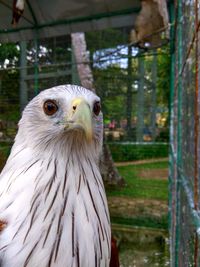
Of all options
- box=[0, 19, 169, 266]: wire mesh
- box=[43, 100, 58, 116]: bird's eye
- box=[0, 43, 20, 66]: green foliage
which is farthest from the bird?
box=[0, 43, 20, 66]: green foliage

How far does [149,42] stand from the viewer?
571 centimetres

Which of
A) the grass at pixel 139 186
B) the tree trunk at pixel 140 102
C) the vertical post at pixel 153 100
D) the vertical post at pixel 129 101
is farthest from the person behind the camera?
the grass at pixel 139 186

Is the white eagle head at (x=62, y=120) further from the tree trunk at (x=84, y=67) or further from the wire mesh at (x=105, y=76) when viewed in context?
the tree trunk at (x=84, y=67)

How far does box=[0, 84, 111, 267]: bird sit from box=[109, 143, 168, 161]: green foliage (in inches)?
226

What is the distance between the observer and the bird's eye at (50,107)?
70.8 inches

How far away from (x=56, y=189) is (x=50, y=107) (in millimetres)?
356

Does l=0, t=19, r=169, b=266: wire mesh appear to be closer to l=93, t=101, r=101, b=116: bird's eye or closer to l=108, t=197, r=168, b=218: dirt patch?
l=108, t=197, r=168, b=218: dirt patch

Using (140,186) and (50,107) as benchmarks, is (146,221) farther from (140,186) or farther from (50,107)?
(50,107)

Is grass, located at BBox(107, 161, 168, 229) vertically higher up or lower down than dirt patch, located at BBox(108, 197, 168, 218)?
higher up

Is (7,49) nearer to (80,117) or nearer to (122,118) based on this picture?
(122,118)

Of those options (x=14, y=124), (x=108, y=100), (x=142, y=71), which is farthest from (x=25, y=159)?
(x=142, y=71)

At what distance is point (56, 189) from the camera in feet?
5.64

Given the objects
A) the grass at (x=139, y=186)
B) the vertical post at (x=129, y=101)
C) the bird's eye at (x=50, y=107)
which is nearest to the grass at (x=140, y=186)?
the grass at (x=139, y=186)

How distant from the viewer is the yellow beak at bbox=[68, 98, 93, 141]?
169cm
